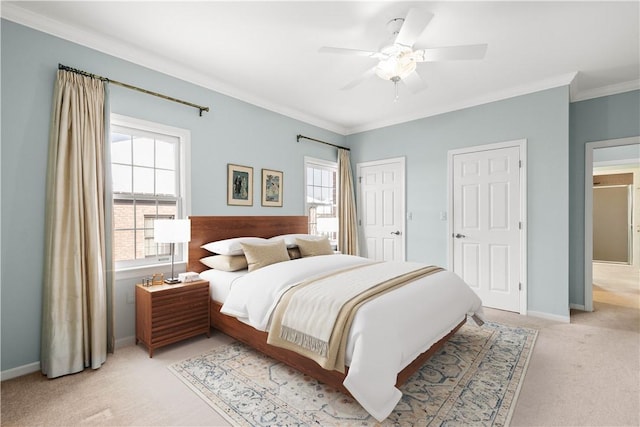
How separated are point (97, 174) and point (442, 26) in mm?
3186

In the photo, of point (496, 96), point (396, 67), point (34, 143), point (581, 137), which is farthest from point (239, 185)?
point (581, 137)

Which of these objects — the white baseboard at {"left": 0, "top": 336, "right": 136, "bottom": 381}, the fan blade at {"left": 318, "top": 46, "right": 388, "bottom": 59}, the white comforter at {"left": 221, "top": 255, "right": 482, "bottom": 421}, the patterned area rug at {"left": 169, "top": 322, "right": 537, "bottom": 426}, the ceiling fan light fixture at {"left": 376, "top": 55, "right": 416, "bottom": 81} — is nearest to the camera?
the white comforter at {"left": 221, "top": 255, "right": 482, "bottom": 421}

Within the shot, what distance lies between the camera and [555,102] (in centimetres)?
354

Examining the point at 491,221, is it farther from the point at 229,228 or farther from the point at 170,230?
the point at 170,230

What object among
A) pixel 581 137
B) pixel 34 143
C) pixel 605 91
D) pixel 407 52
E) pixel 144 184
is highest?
pixel 605 91

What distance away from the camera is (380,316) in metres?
1.91

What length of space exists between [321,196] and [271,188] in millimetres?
1180

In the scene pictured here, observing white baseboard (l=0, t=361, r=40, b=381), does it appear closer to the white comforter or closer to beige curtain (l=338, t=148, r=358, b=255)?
the white comforter

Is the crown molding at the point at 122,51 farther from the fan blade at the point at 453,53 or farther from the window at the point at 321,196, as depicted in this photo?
the fan blade at the point at 453,53

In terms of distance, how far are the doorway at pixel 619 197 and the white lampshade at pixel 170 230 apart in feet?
16.0

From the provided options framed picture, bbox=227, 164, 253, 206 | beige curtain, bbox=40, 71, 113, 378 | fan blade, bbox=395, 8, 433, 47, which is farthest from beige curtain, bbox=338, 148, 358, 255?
beige curtain, bbox=40, 71, 113, 378

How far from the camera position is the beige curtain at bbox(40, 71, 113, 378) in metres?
2.32

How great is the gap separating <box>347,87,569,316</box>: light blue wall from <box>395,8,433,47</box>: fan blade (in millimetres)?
2340

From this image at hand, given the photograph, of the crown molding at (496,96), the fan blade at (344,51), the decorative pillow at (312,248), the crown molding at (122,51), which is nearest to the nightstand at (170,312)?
the decorative pillow at (312,248)
